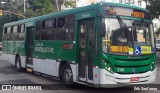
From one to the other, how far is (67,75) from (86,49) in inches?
70.2

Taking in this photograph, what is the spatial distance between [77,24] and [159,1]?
18.5 m

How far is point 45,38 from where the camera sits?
1325 centimetres

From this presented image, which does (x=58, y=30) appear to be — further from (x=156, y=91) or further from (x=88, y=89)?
(x=156, y=91)

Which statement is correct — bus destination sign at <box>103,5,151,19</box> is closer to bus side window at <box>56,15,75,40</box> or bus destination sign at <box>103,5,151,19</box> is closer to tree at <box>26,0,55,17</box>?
bus side window at <box>56,15,75,40</box>

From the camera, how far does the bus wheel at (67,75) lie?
35.7 ft

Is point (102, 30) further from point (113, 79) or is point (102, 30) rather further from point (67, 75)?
point (67, 75)

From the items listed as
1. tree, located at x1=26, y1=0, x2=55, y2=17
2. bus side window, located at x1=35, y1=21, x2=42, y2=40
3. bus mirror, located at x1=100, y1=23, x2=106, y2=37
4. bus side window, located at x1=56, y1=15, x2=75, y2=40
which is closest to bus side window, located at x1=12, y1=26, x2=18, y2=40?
bus side window, located at x1=35, y1=21, x2=42, y2=40

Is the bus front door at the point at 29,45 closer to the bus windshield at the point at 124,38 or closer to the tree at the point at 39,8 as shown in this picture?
the bus windshield at the point at 124,38

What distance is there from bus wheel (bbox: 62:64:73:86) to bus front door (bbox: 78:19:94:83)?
2.35 ft

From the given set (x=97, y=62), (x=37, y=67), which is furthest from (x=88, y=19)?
(x=37, y=67)

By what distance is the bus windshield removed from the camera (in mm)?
9062

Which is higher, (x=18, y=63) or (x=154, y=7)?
(x=154, y=7)

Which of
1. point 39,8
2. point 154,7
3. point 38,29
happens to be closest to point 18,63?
point 38,29

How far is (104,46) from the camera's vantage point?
9023 mm
